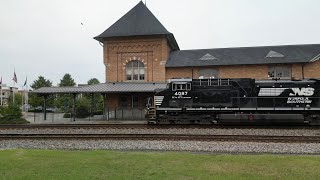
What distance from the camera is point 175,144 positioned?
44.3 feet

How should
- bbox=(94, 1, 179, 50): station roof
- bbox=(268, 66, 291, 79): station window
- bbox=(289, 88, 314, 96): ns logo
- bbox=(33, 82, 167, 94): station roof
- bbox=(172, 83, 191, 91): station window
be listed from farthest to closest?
bbox=(94, 1, 179, 50): station roof, bbox=(268, 66, 291, 79): station window, bbox=(33, 82, 167, 94): station roof, bbox=(172, 83, 191, 91): station window, bbox=(289, 88, 314, 96): ns logo

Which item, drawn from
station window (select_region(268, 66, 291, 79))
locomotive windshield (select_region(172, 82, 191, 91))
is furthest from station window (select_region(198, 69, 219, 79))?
locomotive windshield (select_region(172, 82, 191, 91))

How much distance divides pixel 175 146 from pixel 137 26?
24570 mm

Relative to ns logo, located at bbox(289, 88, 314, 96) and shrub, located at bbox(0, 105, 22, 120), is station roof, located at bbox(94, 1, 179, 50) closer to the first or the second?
shrub, located at bbox(0, 105, 22, 120)

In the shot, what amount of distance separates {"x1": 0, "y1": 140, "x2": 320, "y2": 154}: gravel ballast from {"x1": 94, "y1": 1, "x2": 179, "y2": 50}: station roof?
21147 millimetres

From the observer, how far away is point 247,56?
112ft

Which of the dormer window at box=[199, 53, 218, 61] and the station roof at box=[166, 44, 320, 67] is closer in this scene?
the station roof at box=[166, 44, 320, 67]

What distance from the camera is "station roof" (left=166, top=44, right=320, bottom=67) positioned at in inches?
1292

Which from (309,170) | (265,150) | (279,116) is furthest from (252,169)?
(279,116)

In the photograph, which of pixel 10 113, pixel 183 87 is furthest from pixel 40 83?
pixel 183 87

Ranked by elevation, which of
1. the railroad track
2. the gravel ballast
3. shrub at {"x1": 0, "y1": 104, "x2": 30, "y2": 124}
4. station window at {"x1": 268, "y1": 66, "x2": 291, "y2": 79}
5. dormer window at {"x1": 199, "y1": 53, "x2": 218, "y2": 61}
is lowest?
the gravel ballast

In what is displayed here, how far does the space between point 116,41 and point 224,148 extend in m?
24.8

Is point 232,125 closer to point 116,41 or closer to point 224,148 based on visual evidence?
point 224,148

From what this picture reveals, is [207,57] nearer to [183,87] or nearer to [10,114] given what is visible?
[183,87]
